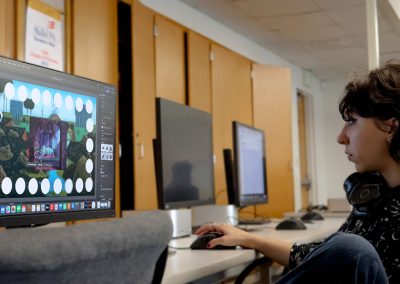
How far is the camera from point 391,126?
1214mm

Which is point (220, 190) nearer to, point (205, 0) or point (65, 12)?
point (205, 0)

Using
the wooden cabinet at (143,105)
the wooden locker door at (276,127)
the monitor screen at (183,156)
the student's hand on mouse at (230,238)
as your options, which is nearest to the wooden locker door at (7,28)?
the wooden cabinet at (143,105)

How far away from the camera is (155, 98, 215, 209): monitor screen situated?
1896 millimetres

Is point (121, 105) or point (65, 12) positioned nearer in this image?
point (65, 12)

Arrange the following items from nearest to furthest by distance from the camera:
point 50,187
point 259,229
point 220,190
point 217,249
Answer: point 50,187 < point 217,249 < point 259,229 < point 220,190

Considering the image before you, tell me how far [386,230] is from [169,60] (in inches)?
118

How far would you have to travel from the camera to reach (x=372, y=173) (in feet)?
4.35

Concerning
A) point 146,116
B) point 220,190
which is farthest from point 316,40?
point 146,116

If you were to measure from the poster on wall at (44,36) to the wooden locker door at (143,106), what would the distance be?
23.6 inches

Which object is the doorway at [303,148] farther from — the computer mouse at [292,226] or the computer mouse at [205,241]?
the computer mouse at [205,241]

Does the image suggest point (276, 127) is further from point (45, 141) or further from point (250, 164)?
point (45, 141)

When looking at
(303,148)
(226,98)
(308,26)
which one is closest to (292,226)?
(226,98)

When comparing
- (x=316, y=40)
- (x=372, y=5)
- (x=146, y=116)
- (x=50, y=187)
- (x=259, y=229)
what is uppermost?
(x=316, y=40)

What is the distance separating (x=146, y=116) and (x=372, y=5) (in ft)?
5.06
